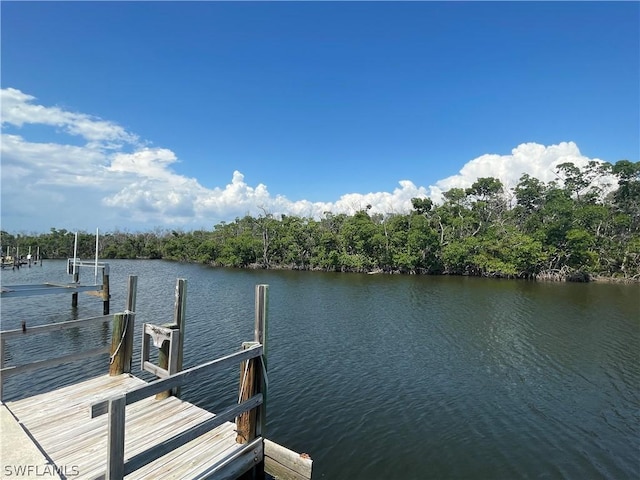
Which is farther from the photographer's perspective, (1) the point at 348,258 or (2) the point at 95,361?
(1) the point at 348,258

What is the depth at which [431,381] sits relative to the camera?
11.8 metres

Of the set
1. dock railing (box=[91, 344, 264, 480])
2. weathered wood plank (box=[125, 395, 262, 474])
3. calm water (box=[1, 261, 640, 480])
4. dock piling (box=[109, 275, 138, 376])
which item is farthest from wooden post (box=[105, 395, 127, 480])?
calm water (box=[1, 261, 640, 480])

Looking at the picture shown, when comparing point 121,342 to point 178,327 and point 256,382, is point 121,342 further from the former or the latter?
point 256,382

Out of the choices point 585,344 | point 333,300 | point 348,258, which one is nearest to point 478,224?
point 348,258

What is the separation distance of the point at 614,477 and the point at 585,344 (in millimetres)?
10580

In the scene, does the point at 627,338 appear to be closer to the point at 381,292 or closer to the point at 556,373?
the point at 556,373

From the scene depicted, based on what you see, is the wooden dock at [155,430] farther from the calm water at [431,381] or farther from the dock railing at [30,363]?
the calm water at [431,381]

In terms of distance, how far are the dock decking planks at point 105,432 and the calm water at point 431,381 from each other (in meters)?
2.66

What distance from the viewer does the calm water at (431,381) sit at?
25.5 ft

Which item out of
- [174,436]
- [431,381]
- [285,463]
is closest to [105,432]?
[174,436]

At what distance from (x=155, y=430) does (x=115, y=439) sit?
2.22 metres

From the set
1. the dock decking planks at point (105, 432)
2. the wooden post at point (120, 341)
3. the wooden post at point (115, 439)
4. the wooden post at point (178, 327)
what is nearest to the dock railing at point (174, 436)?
the wooden post at point (115, 439)

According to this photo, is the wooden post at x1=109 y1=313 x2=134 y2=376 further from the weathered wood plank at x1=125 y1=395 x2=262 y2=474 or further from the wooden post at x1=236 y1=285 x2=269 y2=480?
the weathered wood plank at x1=125 y1=395 x2=262 y2=474

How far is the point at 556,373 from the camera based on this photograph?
12.7m
